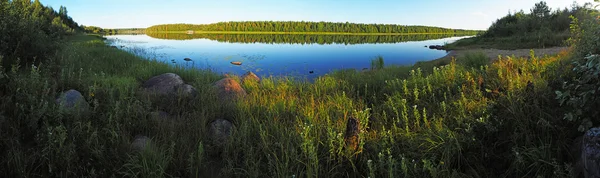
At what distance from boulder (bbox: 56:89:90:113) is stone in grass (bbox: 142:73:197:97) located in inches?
59.2

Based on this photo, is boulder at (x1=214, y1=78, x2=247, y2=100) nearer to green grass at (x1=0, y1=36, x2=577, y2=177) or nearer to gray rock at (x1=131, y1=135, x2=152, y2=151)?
green grass at (x1=0, y1=36, x2=577, y2=177)

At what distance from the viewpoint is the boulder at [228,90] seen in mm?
6777

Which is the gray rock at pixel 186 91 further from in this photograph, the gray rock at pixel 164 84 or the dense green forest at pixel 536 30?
the dense green forest at pixel 536 30

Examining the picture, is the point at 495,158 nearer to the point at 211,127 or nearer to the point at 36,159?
the point at 211,127

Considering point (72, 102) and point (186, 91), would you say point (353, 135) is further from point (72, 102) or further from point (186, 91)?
point (72, 102)

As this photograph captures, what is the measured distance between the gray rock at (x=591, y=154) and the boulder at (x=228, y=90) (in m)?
5.40

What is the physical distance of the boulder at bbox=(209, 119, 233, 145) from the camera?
4630mm

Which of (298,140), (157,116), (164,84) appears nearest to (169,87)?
(164,84)

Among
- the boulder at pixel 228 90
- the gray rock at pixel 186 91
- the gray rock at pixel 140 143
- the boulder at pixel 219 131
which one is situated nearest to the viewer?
the gray rock at pixel 140 143

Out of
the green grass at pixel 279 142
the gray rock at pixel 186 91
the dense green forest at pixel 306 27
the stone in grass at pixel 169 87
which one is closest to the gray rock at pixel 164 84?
the stone in grass at pixel 169 87

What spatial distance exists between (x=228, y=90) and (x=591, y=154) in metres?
5.97

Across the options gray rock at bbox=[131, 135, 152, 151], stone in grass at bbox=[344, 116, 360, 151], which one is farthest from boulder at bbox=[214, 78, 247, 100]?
stone in grass at bbox=[344, 116, 360, 151]

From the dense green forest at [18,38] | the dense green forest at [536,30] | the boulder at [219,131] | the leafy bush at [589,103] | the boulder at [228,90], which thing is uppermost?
the dense green forest at [536,30]

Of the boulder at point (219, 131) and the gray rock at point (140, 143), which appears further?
the boulder at point (219, 131)
